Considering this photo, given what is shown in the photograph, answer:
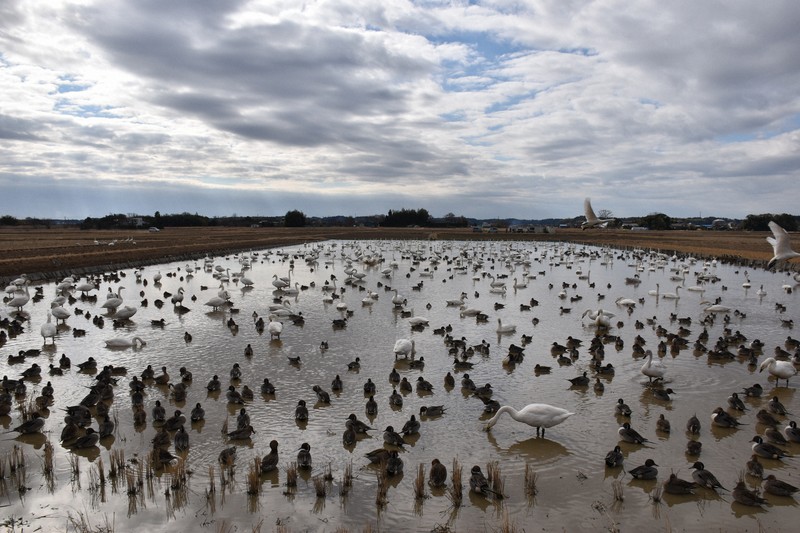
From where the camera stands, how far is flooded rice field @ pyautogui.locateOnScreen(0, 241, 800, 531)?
7277 millimetres

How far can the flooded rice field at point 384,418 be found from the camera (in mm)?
7277

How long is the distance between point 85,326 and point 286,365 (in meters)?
9.65

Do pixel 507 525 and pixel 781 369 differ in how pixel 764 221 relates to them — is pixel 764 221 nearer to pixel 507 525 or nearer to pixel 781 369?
pixel 781 369

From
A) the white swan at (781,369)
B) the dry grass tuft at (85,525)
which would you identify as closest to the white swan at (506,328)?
the white swan at (781,369)

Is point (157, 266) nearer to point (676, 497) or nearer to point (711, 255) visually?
point (676, 497)

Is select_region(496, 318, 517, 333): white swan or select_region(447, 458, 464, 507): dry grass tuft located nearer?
select_region(447, 458, 464, 507): dry grass tuft

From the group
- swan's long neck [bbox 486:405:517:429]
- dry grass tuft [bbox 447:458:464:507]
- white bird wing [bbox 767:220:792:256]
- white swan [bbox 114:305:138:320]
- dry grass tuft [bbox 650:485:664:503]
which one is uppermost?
white bird wing [bbox 767:220:792:256]

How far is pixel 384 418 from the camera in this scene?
10.6 metres

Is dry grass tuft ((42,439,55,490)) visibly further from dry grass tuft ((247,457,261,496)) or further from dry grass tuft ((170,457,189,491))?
dry grass tuft ((247,457,261,496))

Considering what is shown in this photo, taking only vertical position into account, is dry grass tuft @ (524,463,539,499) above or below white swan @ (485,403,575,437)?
below

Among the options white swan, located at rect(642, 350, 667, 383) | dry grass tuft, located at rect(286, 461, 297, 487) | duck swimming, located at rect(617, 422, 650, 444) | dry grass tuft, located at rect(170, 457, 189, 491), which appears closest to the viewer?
dry grass tuft, located at rect(170, 457, 189, 491)

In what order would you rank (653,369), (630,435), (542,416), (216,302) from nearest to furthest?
(630,435) < (542,416) < (653,369) < (216,302)

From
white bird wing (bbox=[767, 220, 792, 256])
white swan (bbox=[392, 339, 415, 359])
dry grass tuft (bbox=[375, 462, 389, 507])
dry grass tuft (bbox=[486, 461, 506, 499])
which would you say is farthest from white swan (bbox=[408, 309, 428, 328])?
white bird wing (bbox=[767, 220, 792, 256])

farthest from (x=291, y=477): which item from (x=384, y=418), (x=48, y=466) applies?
(x=48, y=466)
